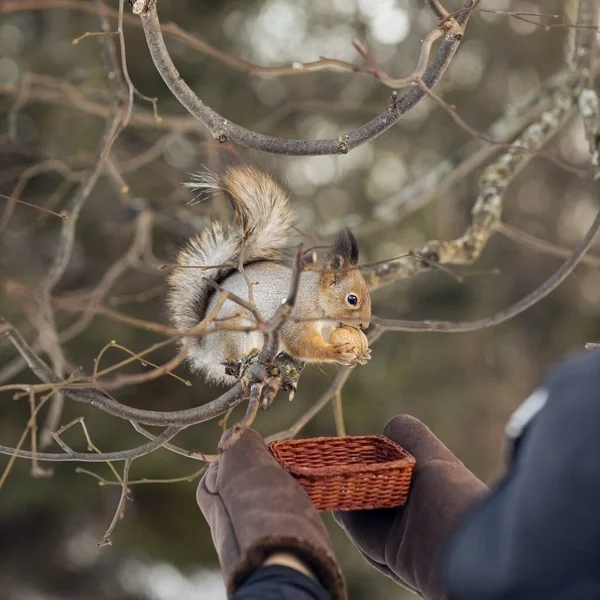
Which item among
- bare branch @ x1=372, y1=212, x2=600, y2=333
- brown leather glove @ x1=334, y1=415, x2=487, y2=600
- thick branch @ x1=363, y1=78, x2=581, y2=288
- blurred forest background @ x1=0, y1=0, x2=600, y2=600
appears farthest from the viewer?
blurred forest background @ x1=0, y1=0, x2=600, y2=600

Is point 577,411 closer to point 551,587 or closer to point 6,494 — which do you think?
point 551,587

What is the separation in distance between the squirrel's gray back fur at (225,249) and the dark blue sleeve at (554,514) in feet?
2.94

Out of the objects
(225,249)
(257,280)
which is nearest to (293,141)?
(257,280)

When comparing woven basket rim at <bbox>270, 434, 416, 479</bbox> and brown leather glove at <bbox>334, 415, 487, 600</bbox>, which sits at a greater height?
woven basket rim at <bbox>270, 434, 416, 479</bbox>

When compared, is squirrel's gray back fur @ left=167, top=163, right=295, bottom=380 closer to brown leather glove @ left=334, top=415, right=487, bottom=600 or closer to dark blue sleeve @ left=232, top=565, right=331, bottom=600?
brown leather glove @ left=334, top=415, right=487, bottom=600

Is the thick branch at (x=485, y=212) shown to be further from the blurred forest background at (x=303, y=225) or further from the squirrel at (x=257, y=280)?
the blurred forest background at (x=303, y=225)

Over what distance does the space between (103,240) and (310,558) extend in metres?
3.18

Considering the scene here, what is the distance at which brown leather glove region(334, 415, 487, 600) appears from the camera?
3.19ft

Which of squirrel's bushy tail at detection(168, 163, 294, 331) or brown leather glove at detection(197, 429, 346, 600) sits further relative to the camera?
squirrel's bushy tail at detection(168, 163, 294, 331)

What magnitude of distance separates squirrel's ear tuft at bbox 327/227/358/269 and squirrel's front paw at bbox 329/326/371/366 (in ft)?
0.44

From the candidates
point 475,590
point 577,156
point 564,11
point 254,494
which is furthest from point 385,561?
point 577,156

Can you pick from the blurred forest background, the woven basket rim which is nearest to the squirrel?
the woven basket rim

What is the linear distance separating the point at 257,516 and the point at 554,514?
346 millimetres

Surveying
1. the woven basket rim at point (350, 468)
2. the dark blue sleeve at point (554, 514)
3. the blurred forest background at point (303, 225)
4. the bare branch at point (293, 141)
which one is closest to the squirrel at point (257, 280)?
the bare branch at point (293, 141)
